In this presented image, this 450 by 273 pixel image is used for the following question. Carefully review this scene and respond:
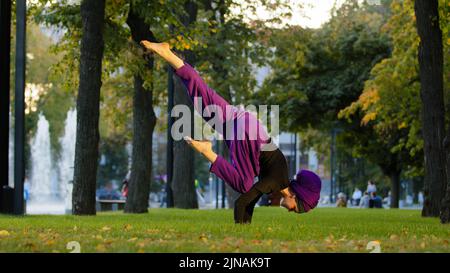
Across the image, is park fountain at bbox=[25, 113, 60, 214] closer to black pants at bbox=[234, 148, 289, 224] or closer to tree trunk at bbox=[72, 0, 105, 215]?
tree trunk at bbox=[72, 0, 105, 215]

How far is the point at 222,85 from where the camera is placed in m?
40.7

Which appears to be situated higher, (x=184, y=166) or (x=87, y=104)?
(x=87, y=104)

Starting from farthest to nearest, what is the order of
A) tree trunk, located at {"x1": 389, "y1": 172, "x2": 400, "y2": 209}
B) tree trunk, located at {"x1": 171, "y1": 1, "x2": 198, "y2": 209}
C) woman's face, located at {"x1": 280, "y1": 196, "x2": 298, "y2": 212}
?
tree trunk, located at {"x1": 389, "y1": 172, "x2": 400, "y2": 209} → tree trunk, located at {"x1": 171, "y1": 1, "x2": 198, "y2": 209} → woman's face, located at {"x1": 280, "y1": 196, "x2": 298, "y2": 212}

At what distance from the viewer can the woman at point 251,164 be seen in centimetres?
1535

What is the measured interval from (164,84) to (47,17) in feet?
54.4

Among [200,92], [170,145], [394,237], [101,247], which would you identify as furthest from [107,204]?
[101,247]

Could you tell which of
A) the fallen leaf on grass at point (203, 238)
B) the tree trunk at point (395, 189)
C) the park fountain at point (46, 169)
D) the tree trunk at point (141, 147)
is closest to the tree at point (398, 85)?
the tree trunk at point (141, 147)

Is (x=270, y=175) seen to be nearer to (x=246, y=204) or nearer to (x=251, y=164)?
(x=251, y=164)

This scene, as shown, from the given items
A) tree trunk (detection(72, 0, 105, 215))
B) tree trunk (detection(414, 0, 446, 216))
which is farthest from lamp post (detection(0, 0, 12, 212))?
tree trunk (detection(414, 0, 446, 216))

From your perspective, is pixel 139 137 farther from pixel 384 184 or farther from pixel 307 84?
pixel 384 184

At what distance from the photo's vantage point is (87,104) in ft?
79.2

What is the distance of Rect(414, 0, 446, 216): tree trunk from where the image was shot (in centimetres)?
2522

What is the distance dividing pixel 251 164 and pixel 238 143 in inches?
13.2

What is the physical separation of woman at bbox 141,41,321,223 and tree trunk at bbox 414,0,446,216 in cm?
1043
